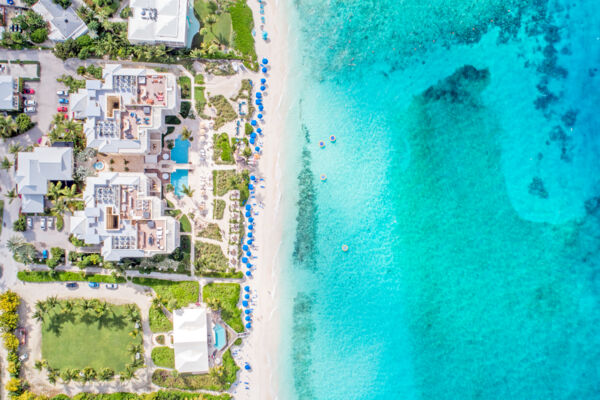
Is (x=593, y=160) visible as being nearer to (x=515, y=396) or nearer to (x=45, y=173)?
(x=515, y=396)

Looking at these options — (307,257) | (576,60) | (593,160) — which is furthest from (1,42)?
(593,160)

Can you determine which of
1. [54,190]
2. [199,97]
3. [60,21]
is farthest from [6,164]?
[199,97]

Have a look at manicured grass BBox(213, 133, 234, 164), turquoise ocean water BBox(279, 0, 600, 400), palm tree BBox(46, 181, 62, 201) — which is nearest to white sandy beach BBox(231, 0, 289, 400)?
turquoise ocean water BBox(279, 0, 600, 400)

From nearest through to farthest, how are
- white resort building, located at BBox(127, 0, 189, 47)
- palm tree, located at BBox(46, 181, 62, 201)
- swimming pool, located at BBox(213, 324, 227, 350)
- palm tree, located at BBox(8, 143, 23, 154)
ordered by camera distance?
white resort building, located at BBox(127, 0, 189, 47), palm tree, located at BBox(46, 181, 62, 201), palm tree, located at BBox(8, 143, 23, 154), swimming pool, located at BBox(213, 324, 227, 350)

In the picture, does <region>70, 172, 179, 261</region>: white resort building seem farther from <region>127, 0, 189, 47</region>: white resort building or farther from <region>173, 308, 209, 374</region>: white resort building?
<region>127, 0, 189, 47</region>: white resort building

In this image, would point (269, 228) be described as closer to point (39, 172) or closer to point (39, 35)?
point (39, 172)

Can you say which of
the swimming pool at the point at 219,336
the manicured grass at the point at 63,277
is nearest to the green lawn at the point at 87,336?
the manicured grass at the point at 63,277
